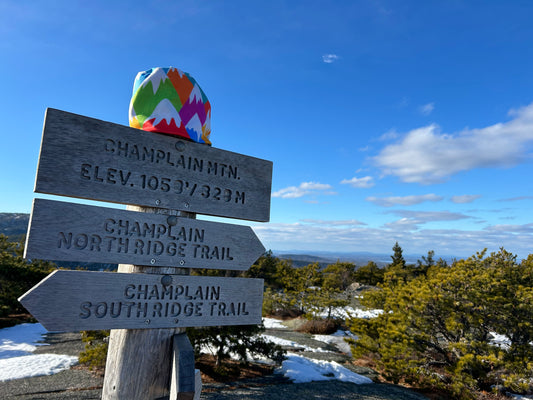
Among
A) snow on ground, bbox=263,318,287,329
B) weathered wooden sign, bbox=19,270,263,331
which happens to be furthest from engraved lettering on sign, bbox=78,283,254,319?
snow on ground, bbox=263,318,287,329

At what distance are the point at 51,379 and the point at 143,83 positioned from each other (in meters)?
7.65

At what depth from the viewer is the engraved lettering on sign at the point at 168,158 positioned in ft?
7.44

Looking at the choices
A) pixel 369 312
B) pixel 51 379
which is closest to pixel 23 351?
pixel 51 379

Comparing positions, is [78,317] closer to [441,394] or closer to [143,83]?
[143,83]

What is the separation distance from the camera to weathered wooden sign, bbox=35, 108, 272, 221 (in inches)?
81.7

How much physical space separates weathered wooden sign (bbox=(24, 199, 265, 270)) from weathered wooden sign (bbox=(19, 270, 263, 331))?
0.42 ft

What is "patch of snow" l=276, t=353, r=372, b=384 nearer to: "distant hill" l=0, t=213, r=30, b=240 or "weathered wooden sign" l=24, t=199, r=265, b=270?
"weathered wooden sign" l=24, t=199, r=265, b=270

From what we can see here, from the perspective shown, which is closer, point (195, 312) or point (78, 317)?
point (78, 317)

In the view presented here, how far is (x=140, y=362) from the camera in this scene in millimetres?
2277

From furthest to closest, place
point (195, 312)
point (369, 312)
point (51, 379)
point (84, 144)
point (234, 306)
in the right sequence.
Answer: point (369, 312) < point (51, 379) < point (234, 306) < point (195, 312) < point (84, 144)

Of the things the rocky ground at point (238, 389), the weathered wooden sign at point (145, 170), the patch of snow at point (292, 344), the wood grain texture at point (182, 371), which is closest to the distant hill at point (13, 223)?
the patch of snow at point (292, 344)

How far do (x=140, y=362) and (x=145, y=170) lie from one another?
1.38 metres

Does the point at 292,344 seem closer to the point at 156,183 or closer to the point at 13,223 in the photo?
the point at 156,183

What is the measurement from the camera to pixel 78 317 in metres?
2.01
